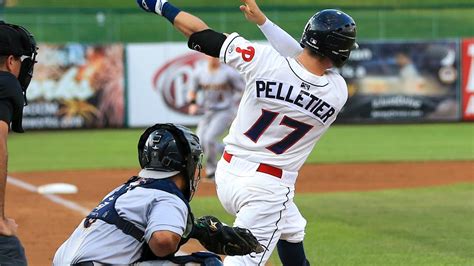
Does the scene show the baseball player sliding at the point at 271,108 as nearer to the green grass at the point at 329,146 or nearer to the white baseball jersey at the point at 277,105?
the white baseball jersey at the point at 277,105

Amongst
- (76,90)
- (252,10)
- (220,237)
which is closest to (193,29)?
(252,10)

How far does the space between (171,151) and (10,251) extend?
1.17 m

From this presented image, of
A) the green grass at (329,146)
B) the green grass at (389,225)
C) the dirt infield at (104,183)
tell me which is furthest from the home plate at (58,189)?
the green grass at (329,146)

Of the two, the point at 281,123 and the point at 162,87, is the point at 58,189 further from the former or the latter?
the point at 162,87

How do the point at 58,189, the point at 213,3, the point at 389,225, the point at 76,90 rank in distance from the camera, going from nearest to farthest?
the point at 389,225 < the point at 58,189 < the point at 76,90 < the point at 213,3

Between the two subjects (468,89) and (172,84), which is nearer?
(172,84)

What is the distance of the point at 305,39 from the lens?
6.21 meters

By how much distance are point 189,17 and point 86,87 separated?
69.5 ft

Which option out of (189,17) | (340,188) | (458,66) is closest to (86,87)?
(458,66)

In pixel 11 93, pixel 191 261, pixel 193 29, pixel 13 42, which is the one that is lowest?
pixel 191 261

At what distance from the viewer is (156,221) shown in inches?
174

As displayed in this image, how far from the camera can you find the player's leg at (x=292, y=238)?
6.48 m

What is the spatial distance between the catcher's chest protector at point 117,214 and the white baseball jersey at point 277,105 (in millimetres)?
1531

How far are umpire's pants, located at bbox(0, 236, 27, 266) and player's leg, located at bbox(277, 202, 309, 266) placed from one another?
191 cm
